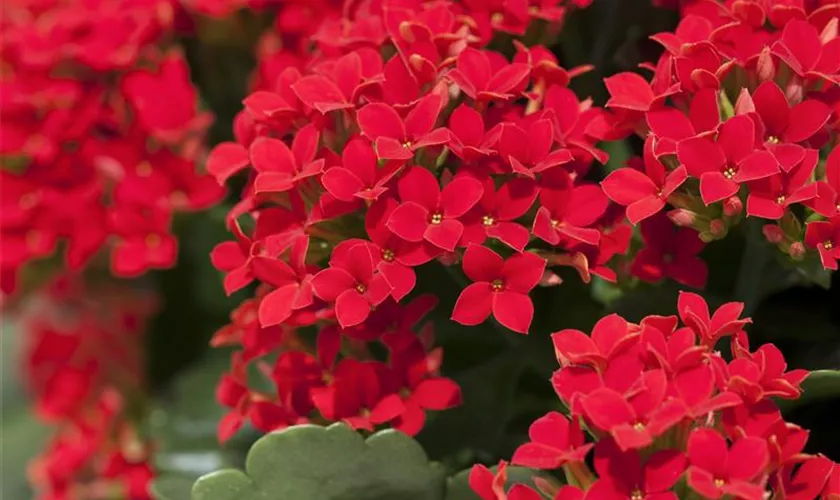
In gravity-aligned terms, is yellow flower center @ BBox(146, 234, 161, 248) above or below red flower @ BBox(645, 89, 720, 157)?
below

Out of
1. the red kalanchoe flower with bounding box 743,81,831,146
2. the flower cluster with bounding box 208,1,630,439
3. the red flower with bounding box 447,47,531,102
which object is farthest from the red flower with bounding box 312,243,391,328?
the red kalanchoe flower with bounding box 743,81,831,146

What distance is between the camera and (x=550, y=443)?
436mm

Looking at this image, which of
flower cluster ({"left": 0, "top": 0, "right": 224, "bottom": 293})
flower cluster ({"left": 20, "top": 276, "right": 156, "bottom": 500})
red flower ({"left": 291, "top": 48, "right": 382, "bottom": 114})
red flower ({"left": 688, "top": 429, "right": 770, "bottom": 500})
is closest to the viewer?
red flower ({"left": 688, "top": 429, "right": 770, "bottom": 500})

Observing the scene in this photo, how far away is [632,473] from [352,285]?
161 millimetres

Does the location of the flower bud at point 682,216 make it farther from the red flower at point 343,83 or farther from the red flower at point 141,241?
the red flower at point 141,241

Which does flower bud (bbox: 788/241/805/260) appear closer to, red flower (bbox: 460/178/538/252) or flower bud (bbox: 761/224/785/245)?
flower bud (bbox: 761/224/785/245)

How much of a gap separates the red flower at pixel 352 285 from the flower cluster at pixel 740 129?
0.13 meters

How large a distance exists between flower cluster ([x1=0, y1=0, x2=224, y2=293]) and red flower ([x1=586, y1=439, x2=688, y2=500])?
41 centimetres

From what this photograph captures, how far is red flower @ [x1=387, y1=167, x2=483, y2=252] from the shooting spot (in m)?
0.46

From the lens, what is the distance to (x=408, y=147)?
48 centimetres

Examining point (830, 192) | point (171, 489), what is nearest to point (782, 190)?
point (830, 192)

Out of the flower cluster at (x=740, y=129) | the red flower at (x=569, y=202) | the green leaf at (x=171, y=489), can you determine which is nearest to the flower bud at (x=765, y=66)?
the flower cluster at (x=740, y=129)

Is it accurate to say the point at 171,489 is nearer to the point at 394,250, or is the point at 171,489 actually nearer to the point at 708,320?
the point at 394,250

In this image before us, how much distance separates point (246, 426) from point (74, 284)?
258mm
